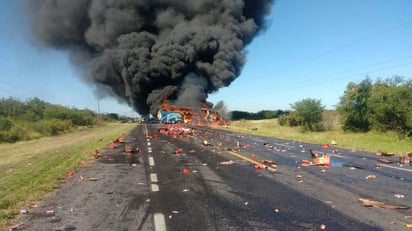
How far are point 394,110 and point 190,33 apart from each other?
84.4 ft

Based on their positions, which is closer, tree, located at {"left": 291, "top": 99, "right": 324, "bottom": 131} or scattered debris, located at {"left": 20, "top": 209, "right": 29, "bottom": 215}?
scattered debris, located at {"left": 20, "top": 209, "right": 29, "bottom": 215}

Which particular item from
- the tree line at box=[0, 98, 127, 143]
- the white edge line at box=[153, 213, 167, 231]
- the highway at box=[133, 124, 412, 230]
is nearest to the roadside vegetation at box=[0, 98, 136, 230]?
the tree line at box=[0, 98, 127, 143]

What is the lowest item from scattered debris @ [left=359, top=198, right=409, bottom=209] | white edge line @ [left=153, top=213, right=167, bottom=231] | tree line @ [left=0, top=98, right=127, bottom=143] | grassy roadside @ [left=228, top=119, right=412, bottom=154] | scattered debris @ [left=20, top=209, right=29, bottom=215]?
scattered debris @ [left=20, top=209, right=29, bottom=215]

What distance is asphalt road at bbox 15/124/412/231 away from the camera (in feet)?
18.3

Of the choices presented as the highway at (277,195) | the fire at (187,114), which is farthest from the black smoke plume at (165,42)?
the highway at (277,195)

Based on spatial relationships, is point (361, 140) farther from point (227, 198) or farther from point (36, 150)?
point (227, 198)

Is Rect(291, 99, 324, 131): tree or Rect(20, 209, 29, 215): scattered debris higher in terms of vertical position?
Rect(291, 99, 324, 131): tree

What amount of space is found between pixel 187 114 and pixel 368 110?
2274 cm

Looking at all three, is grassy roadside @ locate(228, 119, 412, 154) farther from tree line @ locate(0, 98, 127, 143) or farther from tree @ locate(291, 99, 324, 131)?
tree line @ locate(0, 98, 127, 143)

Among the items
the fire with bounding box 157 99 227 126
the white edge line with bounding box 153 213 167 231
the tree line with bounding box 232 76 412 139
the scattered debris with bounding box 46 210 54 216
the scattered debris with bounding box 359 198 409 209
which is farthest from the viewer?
the fire with bounding box 157 99 227 126

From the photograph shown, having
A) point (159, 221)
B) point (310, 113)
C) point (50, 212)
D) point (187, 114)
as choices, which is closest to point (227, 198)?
point (159, 221)

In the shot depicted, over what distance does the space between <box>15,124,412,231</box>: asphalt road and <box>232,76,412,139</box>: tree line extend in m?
21.0

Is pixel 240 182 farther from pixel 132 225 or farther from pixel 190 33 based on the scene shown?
pixel 190 33

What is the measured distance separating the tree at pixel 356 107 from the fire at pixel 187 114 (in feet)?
59.7
